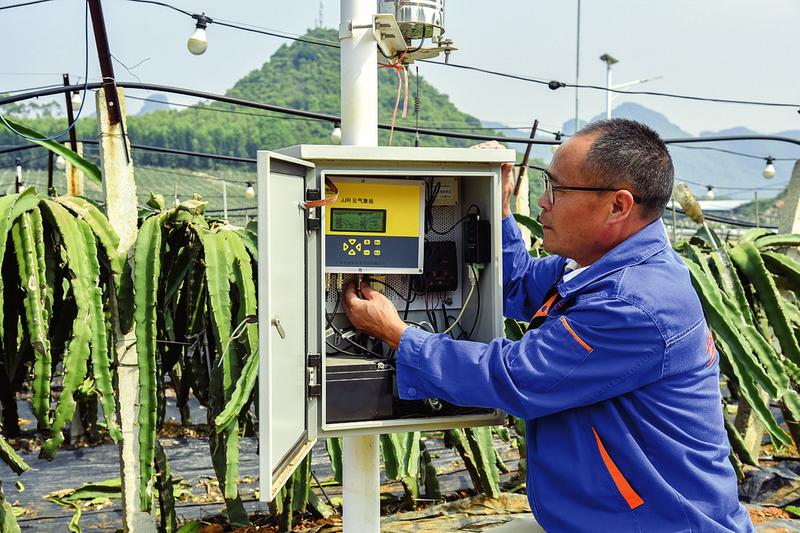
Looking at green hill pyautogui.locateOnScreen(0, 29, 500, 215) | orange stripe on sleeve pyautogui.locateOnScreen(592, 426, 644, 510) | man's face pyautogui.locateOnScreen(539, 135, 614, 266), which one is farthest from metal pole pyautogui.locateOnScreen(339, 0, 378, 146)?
green hill pyautogui.locateOnScreen(0, 29, 500, 215)

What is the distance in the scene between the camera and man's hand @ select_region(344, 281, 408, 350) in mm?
2316

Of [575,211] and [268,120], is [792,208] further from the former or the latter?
[268,120]

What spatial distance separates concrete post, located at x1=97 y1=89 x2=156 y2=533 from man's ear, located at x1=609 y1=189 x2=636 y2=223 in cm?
213

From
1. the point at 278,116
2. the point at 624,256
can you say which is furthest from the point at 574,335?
the point at 278,116

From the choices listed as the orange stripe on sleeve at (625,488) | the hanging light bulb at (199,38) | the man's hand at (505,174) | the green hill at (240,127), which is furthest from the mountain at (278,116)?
the orange stripe on sleeve at (625,488)

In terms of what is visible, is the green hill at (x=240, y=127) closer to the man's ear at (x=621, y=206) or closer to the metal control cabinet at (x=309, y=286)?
the metal control cabinet at (x=309, y=286)

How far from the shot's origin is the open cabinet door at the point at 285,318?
1975 millimetres

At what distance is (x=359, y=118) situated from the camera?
2490mm

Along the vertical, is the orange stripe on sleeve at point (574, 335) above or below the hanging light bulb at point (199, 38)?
below

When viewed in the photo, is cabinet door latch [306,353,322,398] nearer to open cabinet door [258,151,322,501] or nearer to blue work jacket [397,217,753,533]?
open cabinet door [258,151,322,501]

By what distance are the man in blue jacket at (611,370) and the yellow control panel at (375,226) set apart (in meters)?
0.39

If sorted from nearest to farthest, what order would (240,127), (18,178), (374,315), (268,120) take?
1. (374,315)
2. (18,178)
3. (240,127)
4. (268,120)

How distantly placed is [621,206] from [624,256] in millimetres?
136

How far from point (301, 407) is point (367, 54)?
3.47ft
